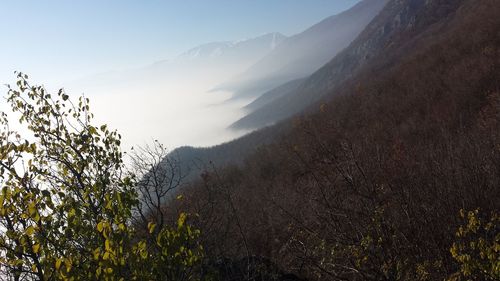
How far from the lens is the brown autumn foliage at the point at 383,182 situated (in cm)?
881

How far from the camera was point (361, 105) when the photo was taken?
75750 mm

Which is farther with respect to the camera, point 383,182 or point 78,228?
point 383,182

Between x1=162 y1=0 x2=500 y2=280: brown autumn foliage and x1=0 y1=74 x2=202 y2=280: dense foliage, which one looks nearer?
x1=0 y1=74 x2=202 y2=280: dense foliage

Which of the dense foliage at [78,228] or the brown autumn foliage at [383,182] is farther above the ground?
the dense foliage at [78,228]

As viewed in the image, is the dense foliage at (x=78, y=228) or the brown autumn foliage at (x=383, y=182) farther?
the brown autumn foliage at (x=383, y=182)

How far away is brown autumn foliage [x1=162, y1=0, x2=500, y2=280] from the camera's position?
881cm

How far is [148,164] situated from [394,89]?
67332 millimetres

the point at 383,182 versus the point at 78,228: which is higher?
the point at 78,228

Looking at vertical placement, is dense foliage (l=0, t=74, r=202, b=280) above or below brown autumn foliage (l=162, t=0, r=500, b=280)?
above

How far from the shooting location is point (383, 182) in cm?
2042

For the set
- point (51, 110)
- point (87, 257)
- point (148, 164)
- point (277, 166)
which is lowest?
point (277, 166)

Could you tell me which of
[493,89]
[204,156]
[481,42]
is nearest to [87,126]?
[493,89]

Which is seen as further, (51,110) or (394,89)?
(394,89)

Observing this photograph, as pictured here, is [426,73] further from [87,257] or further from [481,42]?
[87,257]
